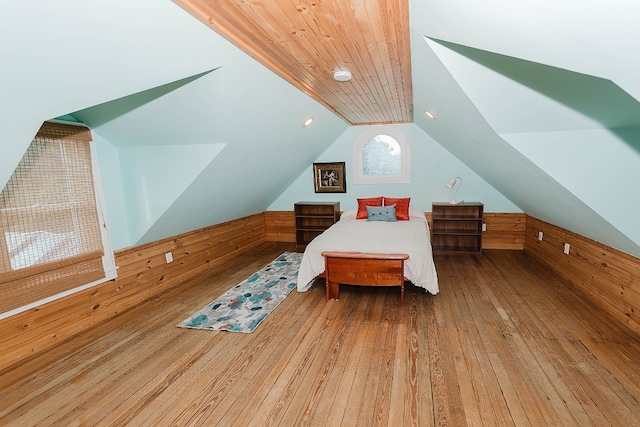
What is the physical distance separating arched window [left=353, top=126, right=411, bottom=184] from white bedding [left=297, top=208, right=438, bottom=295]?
1380mm

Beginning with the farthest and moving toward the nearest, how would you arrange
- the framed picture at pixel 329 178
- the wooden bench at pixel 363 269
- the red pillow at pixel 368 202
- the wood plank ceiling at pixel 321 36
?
the framed picture at pixel 329 178, the red pillow at pixel 368 202, the wooden bench at pixel 363 269, the wood plank ceiling at pixel 321 36

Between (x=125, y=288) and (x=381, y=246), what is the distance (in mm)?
2696

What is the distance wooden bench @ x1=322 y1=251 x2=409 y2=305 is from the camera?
3.09 m

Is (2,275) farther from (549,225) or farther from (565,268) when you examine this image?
(549,225)

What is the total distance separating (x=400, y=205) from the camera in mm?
5008

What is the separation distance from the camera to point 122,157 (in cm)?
304

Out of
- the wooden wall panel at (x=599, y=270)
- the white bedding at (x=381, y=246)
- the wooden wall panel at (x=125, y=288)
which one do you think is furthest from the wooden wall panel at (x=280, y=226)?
the wooden wall panel at (x=599, y=270)

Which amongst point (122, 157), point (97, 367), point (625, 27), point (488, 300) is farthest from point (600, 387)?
point (122, 157)

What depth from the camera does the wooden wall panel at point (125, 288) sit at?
2.38 meters

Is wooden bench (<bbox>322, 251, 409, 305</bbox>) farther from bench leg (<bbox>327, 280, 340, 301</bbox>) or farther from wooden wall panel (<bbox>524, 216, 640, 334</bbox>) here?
wooden wall panel (<bbox>524, 216, 640, 334</bbox>)

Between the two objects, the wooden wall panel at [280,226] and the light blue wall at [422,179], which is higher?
the light blue wall at [422,179]

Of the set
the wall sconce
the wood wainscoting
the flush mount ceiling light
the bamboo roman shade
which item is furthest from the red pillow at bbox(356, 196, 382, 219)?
the bamboo roman shade

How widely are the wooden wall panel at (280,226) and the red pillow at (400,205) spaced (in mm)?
1792

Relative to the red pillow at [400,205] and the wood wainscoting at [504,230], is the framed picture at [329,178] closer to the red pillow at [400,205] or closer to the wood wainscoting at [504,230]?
→ the red pillow at [400,205]
